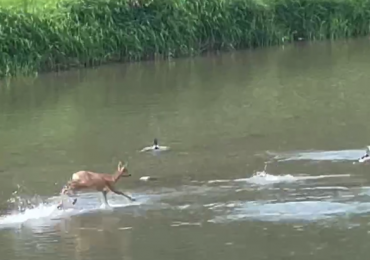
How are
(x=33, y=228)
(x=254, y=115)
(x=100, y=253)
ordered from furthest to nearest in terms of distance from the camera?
(x=254, y=115), (x=33, y=228), (x=100, y=253)

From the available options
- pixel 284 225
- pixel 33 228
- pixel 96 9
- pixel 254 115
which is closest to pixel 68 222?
pixel 33 228

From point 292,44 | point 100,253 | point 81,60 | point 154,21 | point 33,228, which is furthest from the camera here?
point 292,44

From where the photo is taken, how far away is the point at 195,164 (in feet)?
48.5

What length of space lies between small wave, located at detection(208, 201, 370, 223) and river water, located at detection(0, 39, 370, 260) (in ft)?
0.07

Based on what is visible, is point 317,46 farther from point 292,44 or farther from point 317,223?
point 317,223

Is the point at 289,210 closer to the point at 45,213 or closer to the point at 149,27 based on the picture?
the point at 45,213

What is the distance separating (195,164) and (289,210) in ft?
10.8

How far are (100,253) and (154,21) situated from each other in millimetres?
22483

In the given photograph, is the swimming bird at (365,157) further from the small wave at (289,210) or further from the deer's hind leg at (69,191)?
the deer's hind leg at (69,191)

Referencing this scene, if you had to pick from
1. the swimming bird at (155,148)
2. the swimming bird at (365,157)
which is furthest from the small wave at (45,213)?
the swimming bird at (365,157)

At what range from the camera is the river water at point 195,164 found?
10.8m

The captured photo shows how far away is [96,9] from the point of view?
31719mm

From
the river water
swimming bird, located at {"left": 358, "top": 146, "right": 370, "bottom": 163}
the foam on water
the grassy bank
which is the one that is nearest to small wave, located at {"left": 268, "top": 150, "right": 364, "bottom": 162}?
the river water

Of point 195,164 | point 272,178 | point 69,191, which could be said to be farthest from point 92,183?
point 195,164
